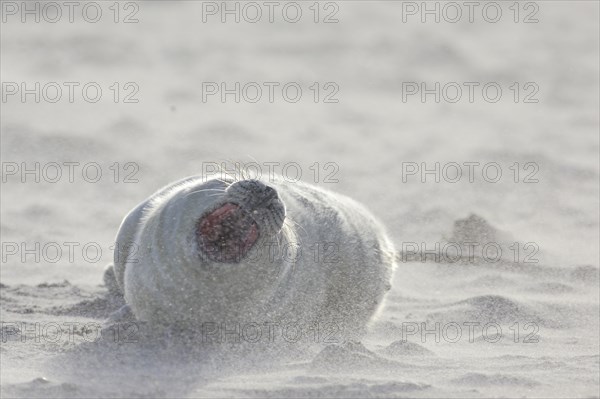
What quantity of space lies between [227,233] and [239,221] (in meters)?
0.09

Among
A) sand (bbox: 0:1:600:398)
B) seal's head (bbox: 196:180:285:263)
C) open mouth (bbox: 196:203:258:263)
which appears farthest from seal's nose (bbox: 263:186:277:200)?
sand (bbox: 0:1:600:398)

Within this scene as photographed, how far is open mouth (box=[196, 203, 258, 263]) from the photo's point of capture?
15.5 feet

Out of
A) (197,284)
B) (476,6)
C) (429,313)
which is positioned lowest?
(429,313)

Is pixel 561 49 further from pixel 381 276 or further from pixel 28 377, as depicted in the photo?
→ pixel 28 377

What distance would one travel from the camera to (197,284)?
4855mm

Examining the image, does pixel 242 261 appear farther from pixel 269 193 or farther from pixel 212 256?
pixel 269 193

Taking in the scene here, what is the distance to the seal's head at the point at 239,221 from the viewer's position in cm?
471

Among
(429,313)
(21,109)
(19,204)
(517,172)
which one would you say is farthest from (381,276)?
(21,109)

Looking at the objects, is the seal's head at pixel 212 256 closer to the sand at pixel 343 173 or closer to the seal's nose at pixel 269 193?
the seal's nose at pixel 269 193

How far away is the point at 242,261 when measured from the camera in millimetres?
4801

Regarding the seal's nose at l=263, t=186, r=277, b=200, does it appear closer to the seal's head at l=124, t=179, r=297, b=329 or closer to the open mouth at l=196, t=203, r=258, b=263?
the seal's head at l=124, t=179, r=297, b=329

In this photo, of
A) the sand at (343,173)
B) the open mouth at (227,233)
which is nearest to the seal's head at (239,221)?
the open mouth at (227,233)

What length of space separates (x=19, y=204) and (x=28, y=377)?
153 inches

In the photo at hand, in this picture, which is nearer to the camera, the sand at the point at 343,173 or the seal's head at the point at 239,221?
the sand at the point at 343,173
